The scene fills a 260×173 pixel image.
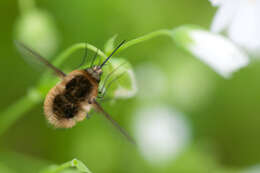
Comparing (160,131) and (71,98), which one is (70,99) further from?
(160,131)

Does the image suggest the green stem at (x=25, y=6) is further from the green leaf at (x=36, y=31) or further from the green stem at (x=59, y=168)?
the green stem at (x=59, y=168)

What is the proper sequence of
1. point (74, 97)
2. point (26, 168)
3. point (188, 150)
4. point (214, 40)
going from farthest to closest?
point (188, 150)
point (26, 168)
point (214, 40)
point (74, 97)

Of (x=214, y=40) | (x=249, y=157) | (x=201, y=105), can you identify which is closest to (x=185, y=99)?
(x=201, y=105)

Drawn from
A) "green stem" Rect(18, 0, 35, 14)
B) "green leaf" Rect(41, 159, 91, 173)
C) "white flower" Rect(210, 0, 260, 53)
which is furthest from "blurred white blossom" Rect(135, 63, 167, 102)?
"green leaf" Rect(41, 159, 91, 173)

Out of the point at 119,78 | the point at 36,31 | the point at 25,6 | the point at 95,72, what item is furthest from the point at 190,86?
the point at 95,72

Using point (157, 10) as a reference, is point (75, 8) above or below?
above

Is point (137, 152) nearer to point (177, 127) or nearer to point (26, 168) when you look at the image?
point (177, 127)

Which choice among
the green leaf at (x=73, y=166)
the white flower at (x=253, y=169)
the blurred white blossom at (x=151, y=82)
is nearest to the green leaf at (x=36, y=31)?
the blurred white blossom at (x=151, y=82)
